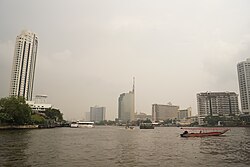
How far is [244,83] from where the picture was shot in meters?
178

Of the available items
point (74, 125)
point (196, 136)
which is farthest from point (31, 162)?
point (74, 125)

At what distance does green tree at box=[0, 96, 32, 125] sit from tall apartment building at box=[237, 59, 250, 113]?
15613 cm

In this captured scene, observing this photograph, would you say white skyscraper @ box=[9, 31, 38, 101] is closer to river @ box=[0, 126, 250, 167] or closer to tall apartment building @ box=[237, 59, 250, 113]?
river @ box=[0, 126, 250, 167]

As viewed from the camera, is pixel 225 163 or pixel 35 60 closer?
pixel 225 163

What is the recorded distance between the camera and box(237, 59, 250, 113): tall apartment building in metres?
176

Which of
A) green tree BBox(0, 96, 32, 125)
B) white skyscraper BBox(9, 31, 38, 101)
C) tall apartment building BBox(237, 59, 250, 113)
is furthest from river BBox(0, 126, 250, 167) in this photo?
tall apartment building BBox(237, 59, 250, 113)

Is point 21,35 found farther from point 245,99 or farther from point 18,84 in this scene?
point 245,99

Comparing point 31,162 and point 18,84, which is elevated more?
point 18,84

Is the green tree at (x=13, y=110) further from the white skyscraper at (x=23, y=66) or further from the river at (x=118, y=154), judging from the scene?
the white skyscraper at (x=23, y=66)

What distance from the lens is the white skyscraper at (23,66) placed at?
5782 inches

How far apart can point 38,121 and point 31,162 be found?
97922 millimetres

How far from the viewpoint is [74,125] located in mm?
154000

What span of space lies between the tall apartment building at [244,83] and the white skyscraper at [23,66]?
508 feet

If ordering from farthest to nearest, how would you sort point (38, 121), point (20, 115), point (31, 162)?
point (38, 121) → point (20, 115) → point (31, 162)
